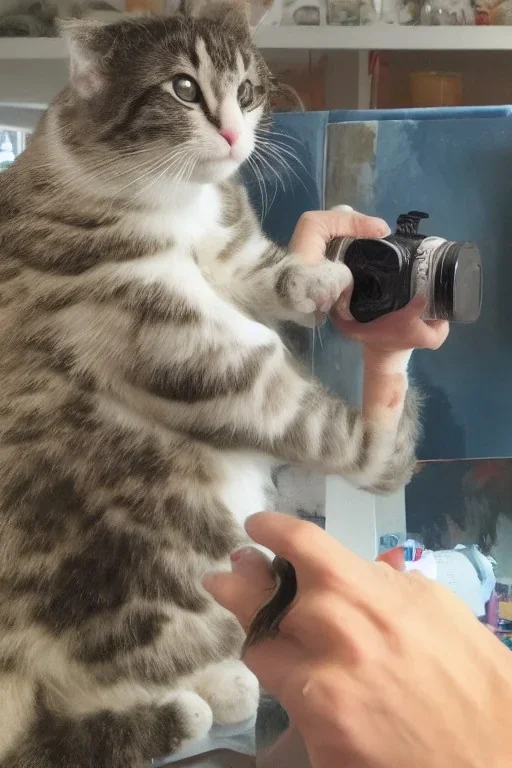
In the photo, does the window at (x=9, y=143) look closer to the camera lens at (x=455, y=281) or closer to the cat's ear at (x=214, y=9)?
the cat's ear at (x=214, y=9)

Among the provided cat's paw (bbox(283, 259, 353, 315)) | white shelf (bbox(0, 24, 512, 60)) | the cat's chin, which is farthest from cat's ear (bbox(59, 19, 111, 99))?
white shelf (bbox(0, 24, 512, 60))

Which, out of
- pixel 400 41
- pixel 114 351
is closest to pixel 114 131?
pixel 114 351

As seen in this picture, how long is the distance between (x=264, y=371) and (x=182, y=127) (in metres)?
0.23

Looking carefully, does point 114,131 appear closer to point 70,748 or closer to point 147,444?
point 147,444

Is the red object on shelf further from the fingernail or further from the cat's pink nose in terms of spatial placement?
the fingernail

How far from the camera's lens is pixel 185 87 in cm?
66

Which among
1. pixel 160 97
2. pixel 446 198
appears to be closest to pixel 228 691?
pixel 160 97

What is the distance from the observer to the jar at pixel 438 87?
4.83 ft

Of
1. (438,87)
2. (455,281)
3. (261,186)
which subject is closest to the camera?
(455,281)

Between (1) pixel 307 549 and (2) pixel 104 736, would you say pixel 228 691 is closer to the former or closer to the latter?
(2) pixel 104 736

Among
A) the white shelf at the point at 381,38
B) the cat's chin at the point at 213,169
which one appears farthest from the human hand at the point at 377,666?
the white shelf at the point at 381,38

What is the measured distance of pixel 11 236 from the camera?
0.69m

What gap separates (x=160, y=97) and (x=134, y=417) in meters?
0.29

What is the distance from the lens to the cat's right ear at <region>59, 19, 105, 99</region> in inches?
25.3
